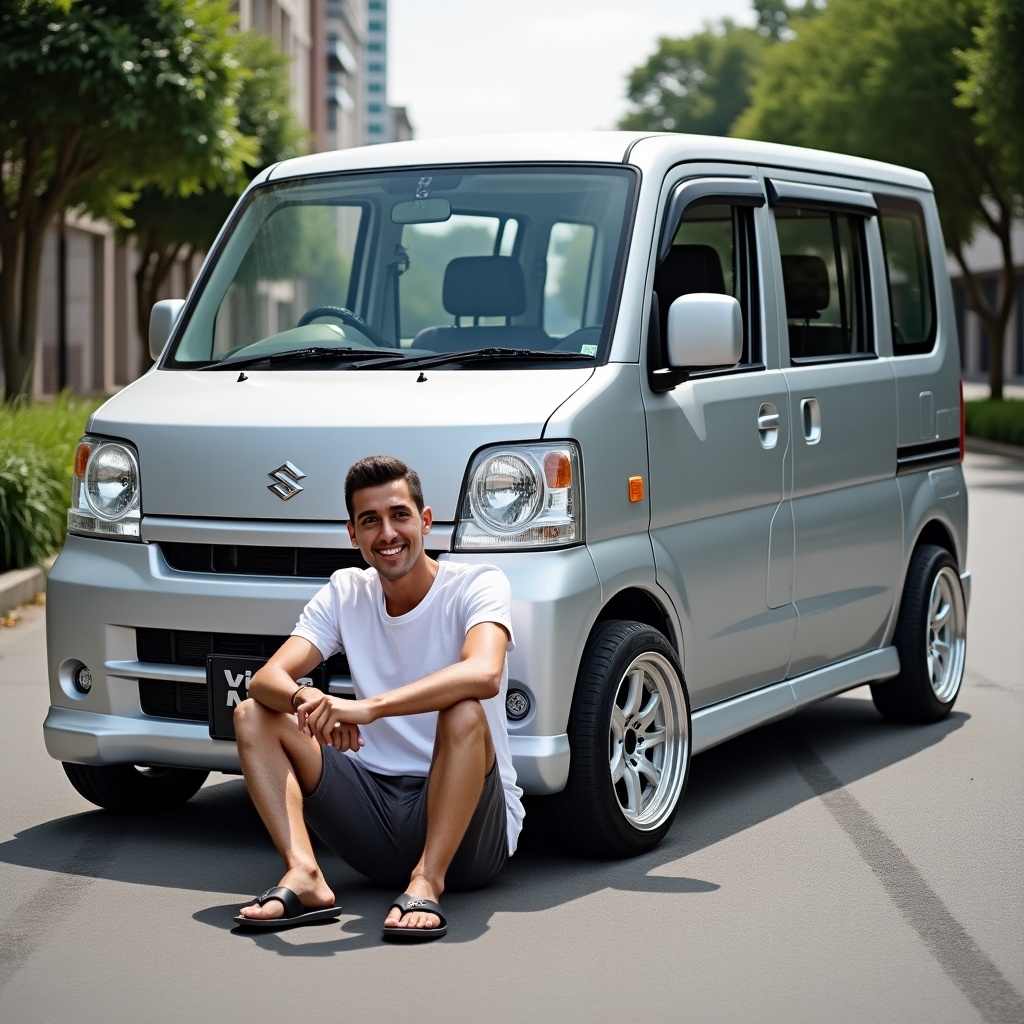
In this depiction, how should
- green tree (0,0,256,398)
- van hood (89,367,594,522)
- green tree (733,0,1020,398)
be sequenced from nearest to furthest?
van hood (89,367,594,522)
green tree (0,0,256,398)
green tree (733,0,1020,398)

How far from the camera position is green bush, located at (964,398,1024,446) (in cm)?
3062

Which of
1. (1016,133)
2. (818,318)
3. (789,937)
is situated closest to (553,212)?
(818,318)

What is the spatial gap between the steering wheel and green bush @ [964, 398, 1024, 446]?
24.9m

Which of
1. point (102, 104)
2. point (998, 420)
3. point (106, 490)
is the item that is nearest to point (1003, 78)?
point (998, 420)

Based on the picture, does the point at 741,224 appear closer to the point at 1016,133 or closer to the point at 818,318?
the point at 818,318

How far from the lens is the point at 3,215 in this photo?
2195 centimetres

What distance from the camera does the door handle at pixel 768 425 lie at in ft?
22.1

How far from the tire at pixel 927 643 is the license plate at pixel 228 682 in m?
3.24

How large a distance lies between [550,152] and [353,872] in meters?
2.44

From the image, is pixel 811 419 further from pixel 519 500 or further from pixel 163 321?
pixel 163 321

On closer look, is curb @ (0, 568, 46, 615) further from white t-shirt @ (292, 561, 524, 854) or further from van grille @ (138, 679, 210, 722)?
white t-shirt @ (292, 561, 524, 854)

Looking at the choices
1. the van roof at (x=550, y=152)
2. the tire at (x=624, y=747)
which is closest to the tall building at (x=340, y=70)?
the van roof at (x=550, y=152)

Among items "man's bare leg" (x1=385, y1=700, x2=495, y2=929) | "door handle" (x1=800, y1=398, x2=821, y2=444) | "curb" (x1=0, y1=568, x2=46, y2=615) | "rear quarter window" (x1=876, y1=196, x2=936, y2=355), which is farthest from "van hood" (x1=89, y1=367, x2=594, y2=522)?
"curb" (x1=0, y1=568, x2=46, y2=615)

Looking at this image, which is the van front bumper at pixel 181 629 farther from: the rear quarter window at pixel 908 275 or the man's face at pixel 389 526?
the rear quarter window at pixel 908 275
